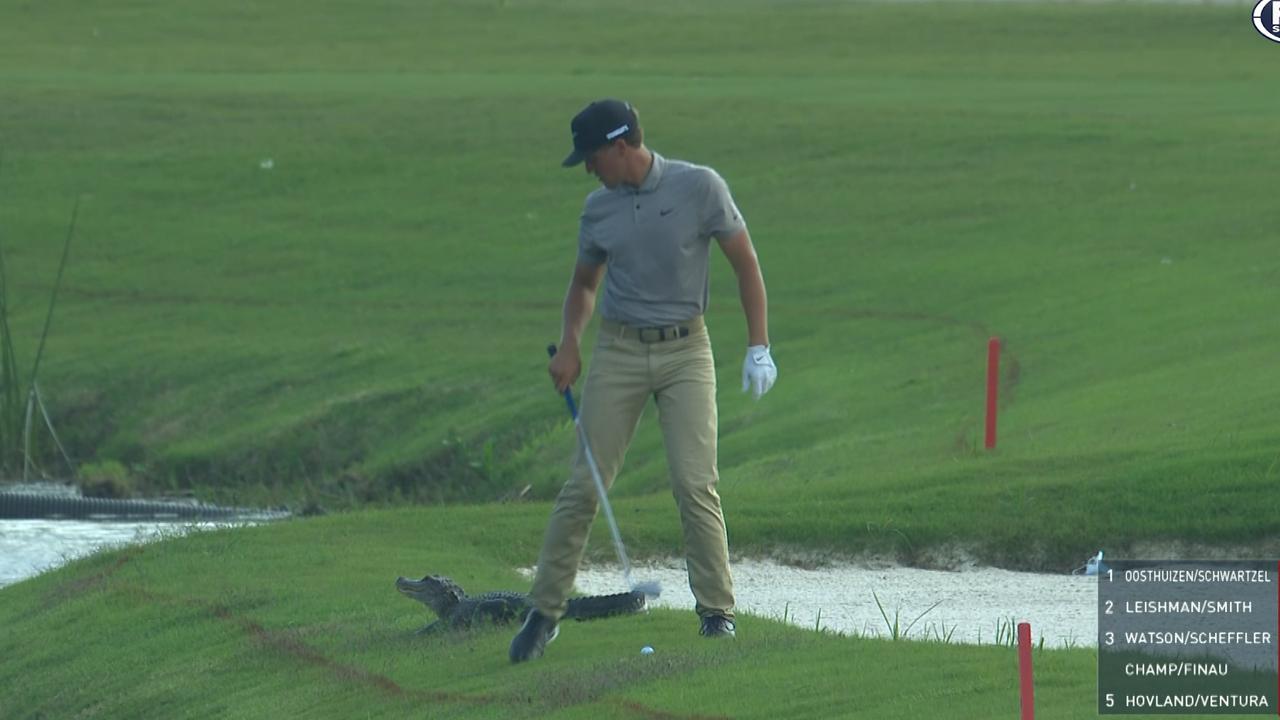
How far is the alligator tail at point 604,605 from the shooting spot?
438 inches

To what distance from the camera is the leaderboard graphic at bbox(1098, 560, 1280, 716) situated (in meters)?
8.63

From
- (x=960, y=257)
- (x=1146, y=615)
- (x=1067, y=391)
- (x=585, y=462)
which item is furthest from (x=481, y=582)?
(x=960, y=257)

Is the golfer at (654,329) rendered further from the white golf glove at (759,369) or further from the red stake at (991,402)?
the red stake at (991,402)

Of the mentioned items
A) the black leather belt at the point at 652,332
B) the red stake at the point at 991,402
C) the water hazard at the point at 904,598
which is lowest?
the water hazard at the point at 904,598

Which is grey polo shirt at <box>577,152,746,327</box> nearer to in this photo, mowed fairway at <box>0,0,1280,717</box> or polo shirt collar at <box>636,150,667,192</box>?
polo shirt collar at <box>636,150,667,192</box>

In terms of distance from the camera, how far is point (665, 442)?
33.5ft

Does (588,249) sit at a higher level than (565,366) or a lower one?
higher

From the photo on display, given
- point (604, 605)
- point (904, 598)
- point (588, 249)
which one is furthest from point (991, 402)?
point (588, 249)

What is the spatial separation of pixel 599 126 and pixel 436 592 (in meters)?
2.79

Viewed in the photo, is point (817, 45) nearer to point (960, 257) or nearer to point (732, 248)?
point (960, 257)

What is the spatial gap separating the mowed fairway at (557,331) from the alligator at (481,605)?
291 millimetres

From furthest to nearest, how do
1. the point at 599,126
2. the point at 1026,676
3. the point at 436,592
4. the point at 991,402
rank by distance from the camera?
1. the point at 991,402
2. the point at 436,592
3. the point at 599,126
4. the point at 1026,676

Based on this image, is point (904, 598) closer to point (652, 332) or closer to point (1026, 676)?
point (652, 332)

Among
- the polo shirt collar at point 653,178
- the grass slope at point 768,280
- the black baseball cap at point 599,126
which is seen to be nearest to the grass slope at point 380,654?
the polo shirt collar at point 653,178
